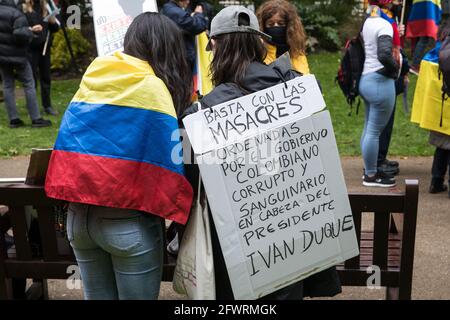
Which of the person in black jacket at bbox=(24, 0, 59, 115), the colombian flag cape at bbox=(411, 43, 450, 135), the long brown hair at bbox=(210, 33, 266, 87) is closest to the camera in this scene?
the long brown hair at bbox=(210, 33, 266, 87)

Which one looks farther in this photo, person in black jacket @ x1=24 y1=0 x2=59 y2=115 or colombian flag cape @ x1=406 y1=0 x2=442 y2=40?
colombian flag cape @ x1=406 y1=0 x2=442 y2=40

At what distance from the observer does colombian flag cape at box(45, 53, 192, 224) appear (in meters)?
→ 2.94

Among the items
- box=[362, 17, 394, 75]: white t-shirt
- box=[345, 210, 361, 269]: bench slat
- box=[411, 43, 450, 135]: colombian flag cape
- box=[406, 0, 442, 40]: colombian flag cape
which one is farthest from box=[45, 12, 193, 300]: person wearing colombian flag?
box=[406, 0, 442, 40]: colombian flag cape

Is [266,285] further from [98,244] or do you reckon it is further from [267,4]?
[267,4]

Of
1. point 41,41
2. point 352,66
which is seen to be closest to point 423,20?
point 352,66

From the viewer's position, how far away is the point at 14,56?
30.5 ft

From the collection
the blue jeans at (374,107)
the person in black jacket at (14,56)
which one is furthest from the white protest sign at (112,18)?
the person in black jacket at (14,56)

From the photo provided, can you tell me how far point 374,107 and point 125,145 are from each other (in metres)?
4.12

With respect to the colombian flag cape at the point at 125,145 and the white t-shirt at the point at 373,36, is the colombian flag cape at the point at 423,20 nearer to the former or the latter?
the white t-shirt at the point at 373,36

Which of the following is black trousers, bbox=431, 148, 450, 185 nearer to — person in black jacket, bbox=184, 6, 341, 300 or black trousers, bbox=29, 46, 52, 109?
Answer: person in black jacket, bbox=184, 6, 341, 300

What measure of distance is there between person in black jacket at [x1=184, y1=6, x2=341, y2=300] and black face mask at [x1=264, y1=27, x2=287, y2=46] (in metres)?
2.61

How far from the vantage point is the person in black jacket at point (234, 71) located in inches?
116

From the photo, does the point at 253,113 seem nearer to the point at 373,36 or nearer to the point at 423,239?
the point at 423,239

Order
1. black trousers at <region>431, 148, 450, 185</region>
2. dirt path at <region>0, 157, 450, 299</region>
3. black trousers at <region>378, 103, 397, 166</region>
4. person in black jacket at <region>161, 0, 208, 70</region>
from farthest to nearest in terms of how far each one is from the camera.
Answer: person in black jacket at <region>161, 0, 208, 70</region> < black trousers at <region>378, 103, 397, 166</region> < black trousers at <region>431, 148, 450, 185</region> < dirt path at <region>0, 157, 450, 299</region>
